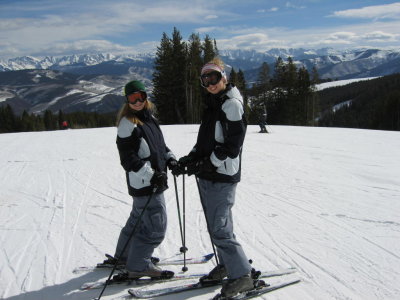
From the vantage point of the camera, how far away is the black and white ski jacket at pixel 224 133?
3.03 m

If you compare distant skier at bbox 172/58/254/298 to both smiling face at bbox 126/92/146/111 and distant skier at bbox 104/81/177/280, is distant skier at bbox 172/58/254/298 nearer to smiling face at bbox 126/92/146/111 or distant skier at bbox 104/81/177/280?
distant skier at bbox 104/81/177/280

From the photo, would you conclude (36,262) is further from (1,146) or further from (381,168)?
(1,146)

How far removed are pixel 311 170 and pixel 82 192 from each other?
5948 mm

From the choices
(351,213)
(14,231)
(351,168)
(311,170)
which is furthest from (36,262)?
(351,168)

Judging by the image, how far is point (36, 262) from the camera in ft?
13.5

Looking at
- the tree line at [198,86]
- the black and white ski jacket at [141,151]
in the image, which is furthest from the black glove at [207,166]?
the tree line at [198,86]

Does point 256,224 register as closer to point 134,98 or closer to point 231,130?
point 231,130

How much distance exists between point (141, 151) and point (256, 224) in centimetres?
269

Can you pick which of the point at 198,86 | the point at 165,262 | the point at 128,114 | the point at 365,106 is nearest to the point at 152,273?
the point at 165,262

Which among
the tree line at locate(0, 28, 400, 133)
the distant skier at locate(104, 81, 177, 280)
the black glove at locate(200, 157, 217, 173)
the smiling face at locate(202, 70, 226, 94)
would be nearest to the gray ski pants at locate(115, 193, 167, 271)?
the distant skier at locate(104, 81, 177, 280)

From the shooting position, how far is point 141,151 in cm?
340

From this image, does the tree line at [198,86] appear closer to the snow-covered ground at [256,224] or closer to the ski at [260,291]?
the snow-covered ground at [256,224]

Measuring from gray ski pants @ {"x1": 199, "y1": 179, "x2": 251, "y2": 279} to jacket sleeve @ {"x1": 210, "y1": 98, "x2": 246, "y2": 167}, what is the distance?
34 cm

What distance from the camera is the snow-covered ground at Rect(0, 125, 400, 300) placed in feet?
11.8
